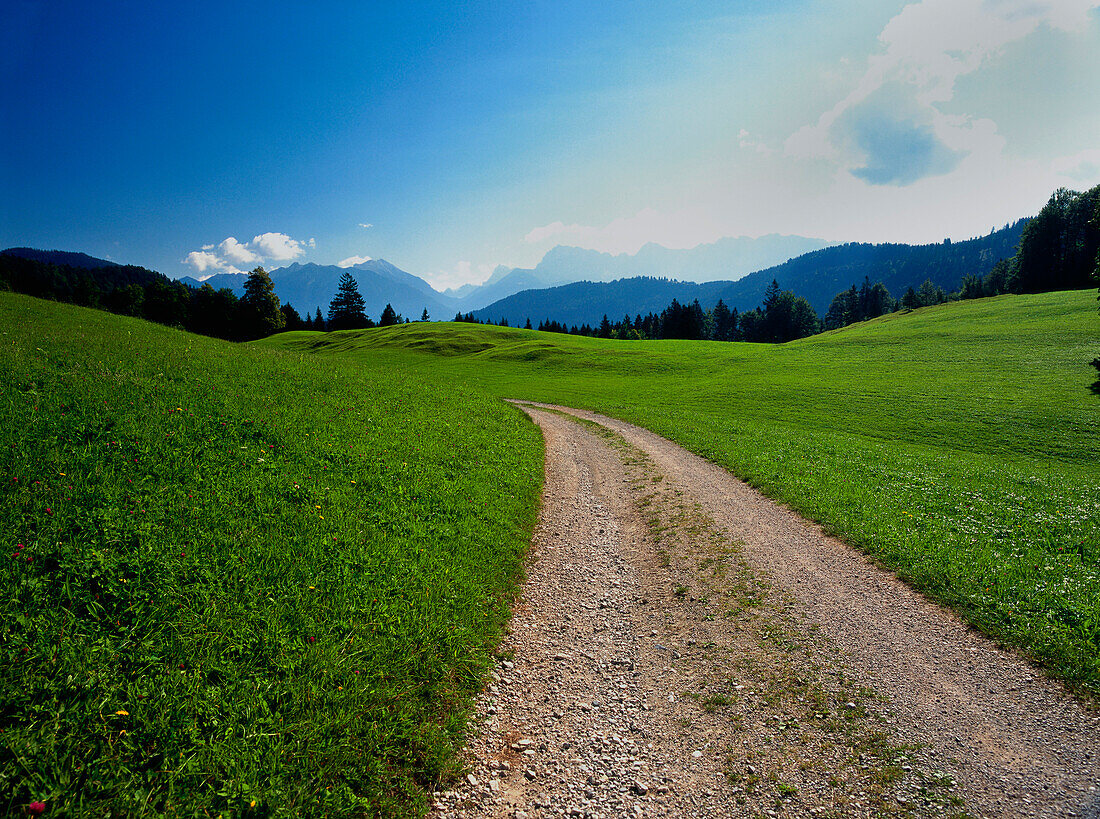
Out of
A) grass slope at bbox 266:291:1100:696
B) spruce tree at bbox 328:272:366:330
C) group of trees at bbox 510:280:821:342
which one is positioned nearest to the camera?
grass slope at bbox 266:291:1100:696

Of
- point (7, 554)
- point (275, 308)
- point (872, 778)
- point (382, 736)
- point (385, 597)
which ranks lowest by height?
point (872, 778)

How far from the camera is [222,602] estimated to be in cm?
592

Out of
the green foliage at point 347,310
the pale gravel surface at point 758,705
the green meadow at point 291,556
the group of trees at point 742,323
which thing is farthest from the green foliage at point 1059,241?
the green foliage at point 347,310

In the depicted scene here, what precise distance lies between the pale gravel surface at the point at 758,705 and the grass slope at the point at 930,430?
132cm

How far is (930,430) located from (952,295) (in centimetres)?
16761

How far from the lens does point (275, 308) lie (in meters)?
89.1

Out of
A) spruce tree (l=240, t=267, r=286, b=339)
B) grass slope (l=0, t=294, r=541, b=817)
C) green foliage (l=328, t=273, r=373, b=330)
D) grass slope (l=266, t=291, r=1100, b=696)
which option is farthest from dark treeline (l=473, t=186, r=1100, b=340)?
spruce tree (l=240, t=267, r=286, b=339)

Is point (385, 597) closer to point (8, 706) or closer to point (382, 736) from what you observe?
point (382, 736)

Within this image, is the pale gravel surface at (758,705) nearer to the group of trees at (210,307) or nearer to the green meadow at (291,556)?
the green meadow at (291,556)

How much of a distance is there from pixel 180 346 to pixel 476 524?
1778 cm

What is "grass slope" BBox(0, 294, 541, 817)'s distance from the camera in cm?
405

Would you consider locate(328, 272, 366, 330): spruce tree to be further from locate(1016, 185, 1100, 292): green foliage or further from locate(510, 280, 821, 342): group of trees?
locate(1016, 185, 1100, 292): green foliage

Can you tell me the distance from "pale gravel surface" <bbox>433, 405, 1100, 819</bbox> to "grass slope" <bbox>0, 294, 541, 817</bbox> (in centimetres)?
97

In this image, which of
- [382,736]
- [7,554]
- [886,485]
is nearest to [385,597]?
[382,736]
